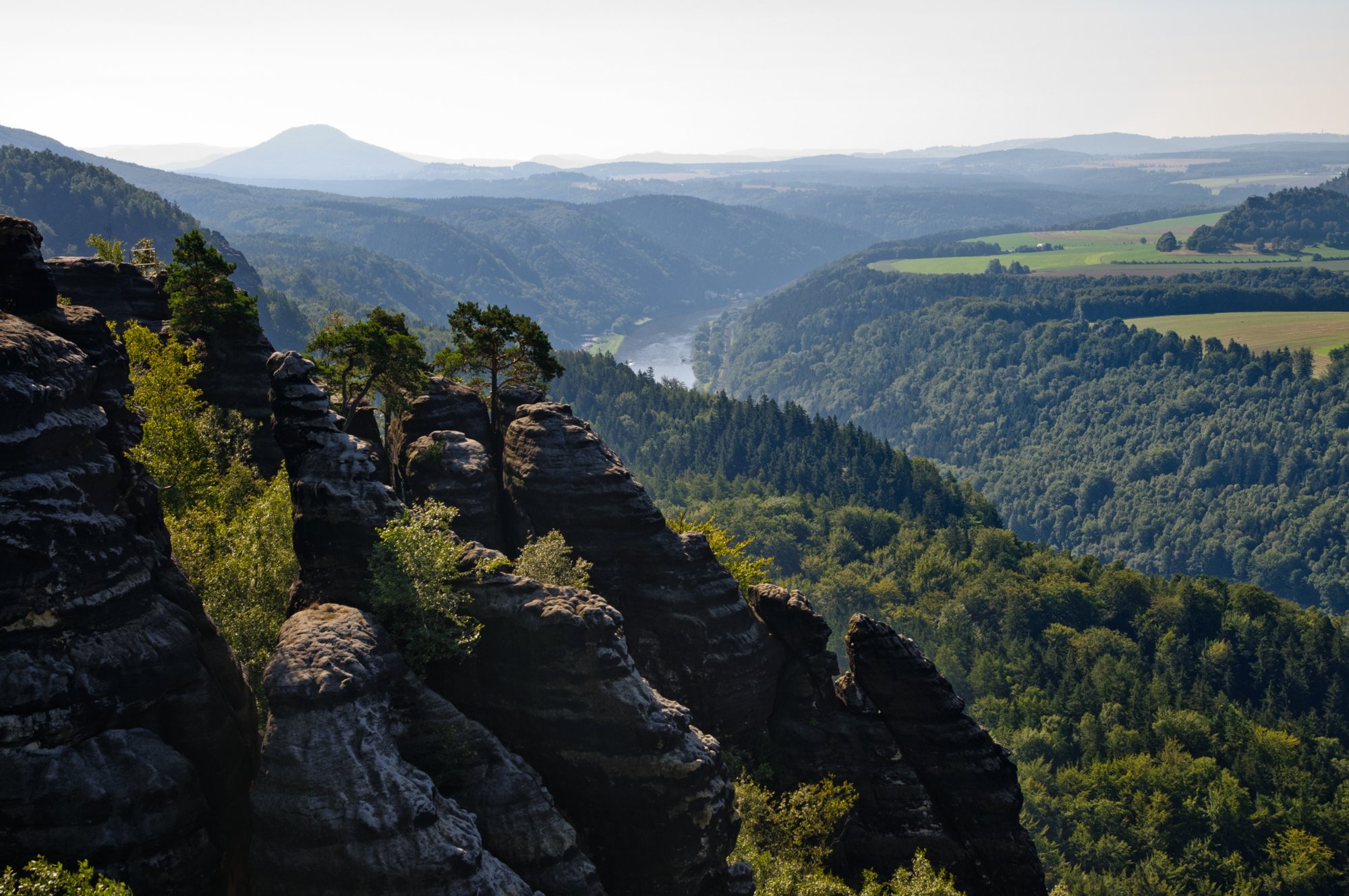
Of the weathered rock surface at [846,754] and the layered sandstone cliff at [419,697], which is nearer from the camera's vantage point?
the layered sandstone cliff at [419,697]

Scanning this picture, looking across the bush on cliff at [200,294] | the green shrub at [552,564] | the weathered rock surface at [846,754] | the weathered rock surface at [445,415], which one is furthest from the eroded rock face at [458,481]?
the weathered rock surface at [846,754]

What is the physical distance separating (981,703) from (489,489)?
124544mm

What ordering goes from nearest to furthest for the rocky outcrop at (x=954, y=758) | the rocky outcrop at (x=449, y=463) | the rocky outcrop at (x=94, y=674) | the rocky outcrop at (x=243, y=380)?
1. the rocky outcrop at (x=94, y=674)
2. the rocky outcrop at (x=954, y=758)
3. the rocky outcrop at (x=449, y=463)
4. the rocky outcrop at (x=243, y=380)

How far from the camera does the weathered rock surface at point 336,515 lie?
37312 millimetres

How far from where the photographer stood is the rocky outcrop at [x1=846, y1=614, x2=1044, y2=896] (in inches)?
2023

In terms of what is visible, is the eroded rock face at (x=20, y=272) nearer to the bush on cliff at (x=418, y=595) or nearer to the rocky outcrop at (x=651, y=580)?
the bush on cliff at (x=418, y=595)

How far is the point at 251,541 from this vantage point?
4194cm

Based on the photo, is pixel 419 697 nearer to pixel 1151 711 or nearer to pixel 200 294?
pixel 200 294

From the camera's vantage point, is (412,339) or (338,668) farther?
(412,339)

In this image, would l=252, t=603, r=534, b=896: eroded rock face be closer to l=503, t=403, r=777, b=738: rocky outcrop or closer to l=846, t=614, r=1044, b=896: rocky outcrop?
l=503, t=403, r=777, b=738: rocky outcrop

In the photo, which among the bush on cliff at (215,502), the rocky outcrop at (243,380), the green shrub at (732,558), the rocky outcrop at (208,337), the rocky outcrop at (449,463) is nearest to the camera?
the bush on cliff at (215,502)

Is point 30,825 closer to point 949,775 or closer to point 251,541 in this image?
point 251,541

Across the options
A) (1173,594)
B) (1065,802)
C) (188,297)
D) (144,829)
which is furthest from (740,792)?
(1173,594)

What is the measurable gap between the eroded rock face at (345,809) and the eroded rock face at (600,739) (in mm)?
6100
